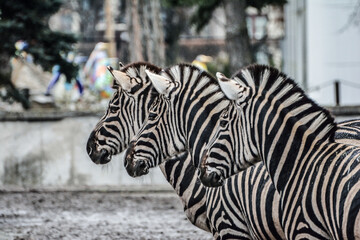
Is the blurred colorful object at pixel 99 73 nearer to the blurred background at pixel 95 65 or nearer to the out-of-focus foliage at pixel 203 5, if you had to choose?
the blurred background at pixel 95 65

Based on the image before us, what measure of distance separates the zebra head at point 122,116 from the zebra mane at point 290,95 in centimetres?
196

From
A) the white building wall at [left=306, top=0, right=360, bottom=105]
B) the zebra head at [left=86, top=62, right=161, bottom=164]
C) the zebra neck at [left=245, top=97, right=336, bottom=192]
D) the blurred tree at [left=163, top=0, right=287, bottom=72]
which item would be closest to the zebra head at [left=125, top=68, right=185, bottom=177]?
the zebra head at [left=86, top=62, right=161, bottom=164]

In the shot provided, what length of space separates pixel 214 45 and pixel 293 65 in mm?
25515

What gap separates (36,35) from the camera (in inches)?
703

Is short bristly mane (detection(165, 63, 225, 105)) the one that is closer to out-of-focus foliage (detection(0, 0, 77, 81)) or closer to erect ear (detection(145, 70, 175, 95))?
erect ear (detection(145, 70, 175, 95))

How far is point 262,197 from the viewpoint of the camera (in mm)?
6762

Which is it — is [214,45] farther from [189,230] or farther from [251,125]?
[251,125]

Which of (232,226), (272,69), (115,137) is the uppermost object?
(272,69)

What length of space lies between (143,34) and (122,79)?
19.2 meters

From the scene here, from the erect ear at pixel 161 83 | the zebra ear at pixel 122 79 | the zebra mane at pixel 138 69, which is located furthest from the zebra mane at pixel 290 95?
the zebra mane at pixel 138 69

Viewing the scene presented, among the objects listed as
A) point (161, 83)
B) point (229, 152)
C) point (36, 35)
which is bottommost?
point (229, 152)

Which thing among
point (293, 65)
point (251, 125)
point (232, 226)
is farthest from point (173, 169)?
point (293, 65)

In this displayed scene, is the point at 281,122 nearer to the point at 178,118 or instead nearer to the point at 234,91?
the point at 234,91

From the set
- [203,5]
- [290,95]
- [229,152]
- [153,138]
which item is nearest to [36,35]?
[203,5]
